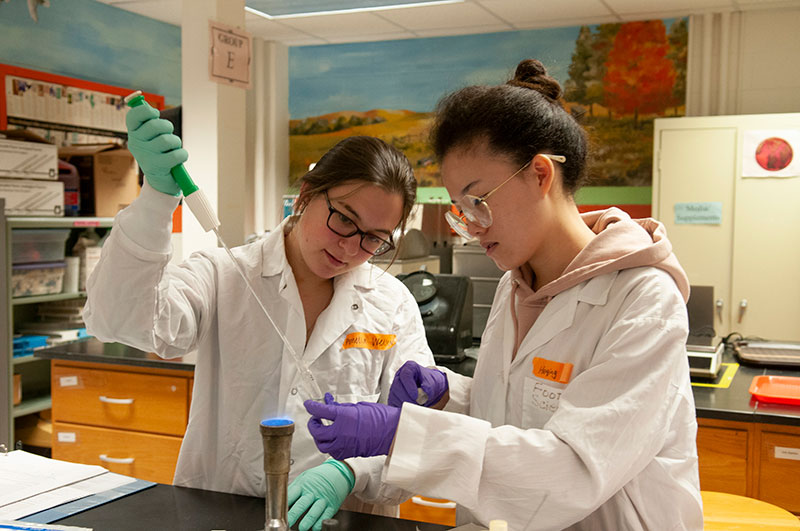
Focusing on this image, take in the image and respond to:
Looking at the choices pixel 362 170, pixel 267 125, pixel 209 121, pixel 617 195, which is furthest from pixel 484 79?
pixel 362 170

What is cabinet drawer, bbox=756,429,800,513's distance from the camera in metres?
2.18

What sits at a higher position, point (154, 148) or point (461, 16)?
point (461, 16)

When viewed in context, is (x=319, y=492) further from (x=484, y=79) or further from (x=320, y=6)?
(x=484, y=79)

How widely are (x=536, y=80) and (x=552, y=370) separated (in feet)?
1.77

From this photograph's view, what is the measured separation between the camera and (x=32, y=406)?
14.0 feet

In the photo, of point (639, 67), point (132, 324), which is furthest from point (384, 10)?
point (132, 324)

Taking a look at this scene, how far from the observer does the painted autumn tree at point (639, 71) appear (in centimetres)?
536

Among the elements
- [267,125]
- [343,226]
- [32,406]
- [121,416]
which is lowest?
[32,406]

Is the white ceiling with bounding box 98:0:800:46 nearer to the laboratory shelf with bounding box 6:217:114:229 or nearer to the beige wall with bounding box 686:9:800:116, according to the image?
the beige wall with bounding box 686:9:800:116

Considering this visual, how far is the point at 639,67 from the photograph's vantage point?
17.7 feet

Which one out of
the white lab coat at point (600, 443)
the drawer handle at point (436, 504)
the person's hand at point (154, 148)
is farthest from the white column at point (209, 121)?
the white lab coat at point (600, 443)

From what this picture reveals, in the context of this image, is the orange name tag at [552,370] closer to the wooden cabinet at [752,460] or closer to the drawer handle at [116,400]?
the wooden cabinet at [752,460]

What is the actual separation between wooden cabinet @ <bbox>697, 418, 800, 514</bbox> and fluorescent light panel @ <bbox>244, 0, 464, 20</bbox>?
3700mm

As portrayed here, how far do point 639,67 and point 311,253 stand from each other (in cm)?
448
